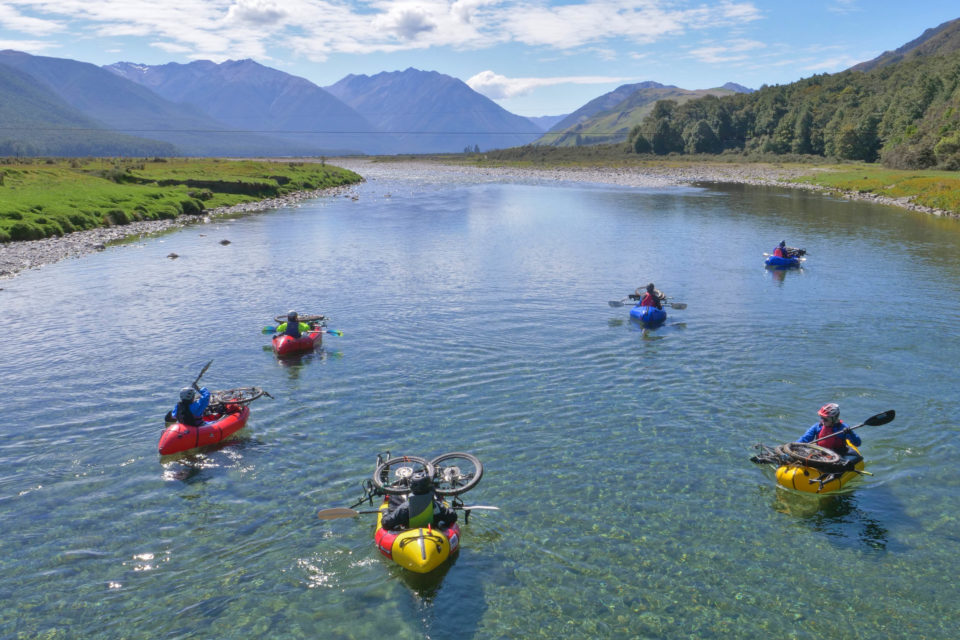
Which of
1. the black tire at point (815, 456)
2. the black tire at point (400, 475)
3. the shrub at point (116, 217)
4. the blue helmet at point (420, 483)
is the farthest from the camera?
the shrub at point (116, 217)

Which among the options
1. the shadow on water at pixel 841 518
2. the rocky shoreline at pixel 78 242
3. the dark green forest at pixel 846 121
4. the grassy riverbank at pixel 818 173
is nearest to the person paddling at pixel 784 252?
the shadow on water at pixel 841 518

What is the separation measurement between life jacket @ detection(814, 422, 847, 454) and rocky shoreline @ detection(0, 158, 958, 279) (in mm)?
47752

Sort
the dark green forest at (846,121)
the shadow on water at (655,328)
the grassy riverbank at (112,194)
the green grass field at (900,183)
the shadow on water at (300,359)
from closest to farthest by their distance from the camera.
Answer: the shadow on water at (300,359)
the shadow on water at (655,328)
the grassy riverbank at (112,194)
the green grass field at (900,183)
the dark green forest at (846,121)

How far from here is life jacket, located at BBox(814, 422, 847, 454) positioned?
17.9 m

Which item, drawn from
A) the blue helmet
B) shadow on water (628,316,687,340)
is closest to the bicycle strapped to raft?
the blue helmet

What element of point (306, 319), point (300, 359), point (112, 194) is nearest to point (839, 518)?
point (300, 359)

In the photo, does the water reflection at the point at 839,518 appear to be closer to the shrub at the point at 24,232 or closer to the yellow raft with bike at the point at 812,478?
the yellow raft with bike at the point at 812,478

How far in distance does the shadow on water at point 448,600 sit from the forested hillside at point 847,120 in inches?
4325

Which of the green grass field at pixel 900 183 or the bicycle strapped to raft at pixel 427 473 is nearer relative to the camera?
the bicycle strapped to raft at pixel 427 473

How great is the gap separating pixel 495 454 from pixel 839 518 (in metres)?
9.41

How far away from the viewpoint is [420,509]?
Answer: 14.9m

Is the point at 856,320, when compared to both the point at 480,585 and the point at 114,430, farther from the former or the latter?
the point at 114,430

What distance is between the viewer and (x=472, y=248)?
182 ft

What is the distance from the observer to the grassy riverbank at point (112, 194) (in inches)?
2231
